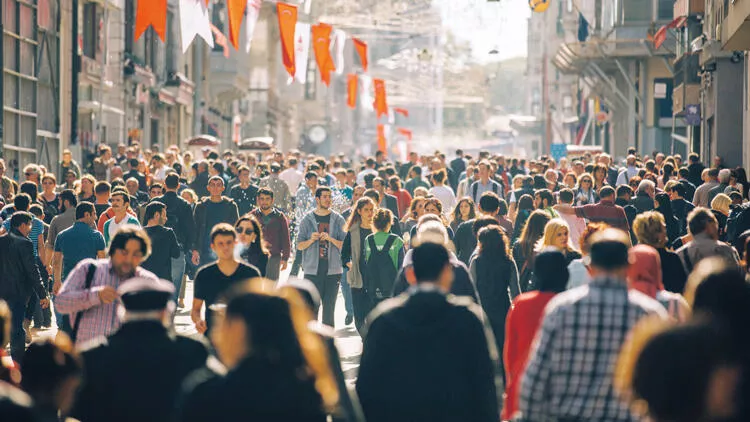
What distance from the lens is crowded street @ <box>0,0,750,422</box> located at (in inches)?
181

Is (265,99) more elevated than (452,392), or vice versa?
(265,99)

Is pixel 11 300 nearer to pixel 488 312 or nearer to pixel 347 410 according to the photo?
pixel 488 312

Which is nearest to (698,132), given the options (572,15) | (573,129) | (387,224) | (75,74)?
(75,74)

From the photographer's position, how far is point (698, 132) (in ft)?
131

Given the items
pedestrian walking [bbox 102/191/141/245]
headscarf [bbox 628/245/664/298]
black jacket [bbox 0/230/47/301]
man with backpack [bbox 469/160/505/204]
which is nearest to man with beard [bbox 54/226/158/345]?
headscarf [bbox 628/245/664/298]

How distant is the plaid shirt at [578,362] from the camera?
5.87 metres

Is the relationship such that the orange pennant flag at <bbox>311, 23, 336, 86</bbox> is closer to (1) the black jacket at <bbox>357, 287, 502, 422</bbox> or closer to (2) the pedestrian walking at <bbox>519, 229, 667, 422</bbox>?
(1) the black jacket at <bbox>357, 287, 502, 422</bbox>

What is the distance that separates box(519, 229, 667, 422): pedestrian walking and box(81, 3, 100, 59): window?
31670 millimetres

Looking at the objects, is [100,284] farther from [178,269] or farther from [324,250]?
[178,269]

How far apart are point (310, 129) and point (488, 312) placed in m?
83.2

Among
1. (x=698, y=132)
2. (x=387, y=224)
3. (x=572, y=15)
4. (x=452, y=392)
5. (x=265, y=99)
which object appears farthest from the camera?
(x=572, y=15)

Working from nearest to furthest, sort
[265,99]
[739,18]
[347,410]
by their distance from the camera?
[347,410], [739,18], [265,99]

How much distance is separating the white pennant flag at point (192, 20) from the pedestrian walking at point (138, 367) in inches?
727

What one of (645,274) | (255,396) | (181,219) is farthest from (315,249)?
(255,396)
